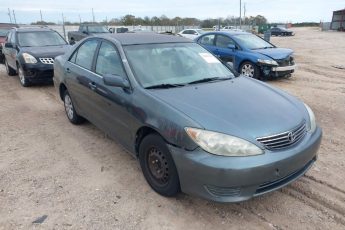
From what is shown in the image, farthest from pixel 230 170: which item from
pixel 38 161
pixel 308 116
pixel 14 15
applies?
pixel 14 15

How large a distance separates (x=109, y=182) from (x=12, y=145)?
6.82 ft

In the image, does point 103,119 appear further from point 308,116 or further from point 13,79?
point 13,79

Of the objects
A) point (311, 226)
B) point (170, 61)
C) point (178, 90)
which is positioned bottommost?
point (311, 226)

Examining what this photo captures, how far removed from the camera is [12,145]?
498 cm

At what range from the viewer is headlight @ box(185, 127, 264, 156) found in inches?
111

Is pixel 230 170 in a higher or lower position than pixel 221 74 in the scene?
lower

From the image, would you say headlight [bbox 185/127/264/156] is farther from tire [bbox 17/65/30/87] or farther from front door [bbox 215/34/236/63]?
front door [bbox 215/34/236/63]

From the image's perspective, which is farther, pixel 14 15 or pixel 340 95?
pixel 14 15

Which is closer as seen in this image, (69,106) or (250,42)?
(69,106)

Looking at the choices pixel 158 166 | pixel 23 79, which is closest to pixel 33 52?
pixel 23 79

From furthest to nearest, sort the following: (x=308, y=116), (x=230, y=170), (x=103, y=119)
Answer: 1. (x=103, y=119)
2. (x=308, y=116)
3. (x=230, y=170)

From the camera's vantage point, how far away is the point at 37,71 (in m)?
8.61

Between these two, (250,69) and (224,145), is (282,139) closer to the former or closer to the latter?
(224,145)

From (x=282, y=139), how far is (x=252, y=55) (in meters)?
7.10
